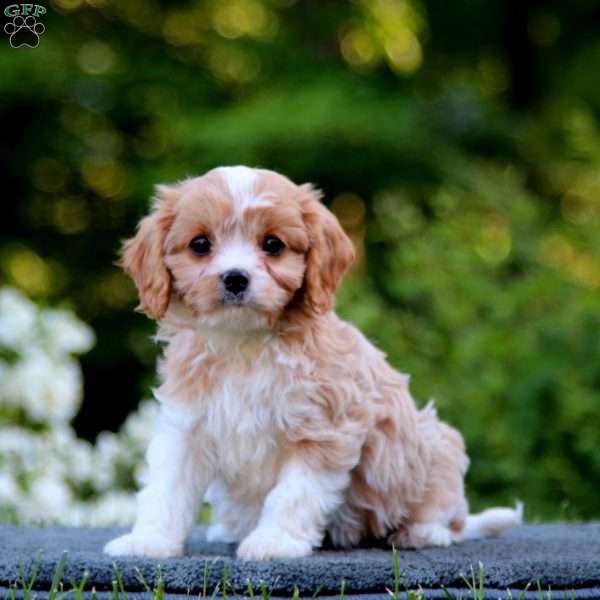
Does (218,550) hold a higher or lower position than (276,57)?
lower

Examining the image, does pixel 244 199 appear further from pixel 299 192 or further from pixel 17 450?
pixel 17 450

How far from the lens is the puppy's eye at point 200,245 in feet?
15.0

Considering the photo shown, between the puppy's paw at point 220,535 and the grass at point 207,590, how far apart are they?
90 cm

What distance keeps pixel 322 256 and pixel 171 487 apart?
3.48 ft

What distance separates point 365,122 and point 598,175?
4.80m

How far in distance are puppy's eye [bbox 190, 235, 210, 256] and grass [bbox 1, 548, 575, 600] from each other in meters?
1.15

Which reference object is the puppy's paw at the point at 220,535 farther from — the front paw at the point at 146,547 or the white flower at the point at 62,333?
the white flower at the point at 62,333

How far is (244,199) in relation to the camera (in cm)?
451

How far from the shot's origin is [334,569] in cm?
420

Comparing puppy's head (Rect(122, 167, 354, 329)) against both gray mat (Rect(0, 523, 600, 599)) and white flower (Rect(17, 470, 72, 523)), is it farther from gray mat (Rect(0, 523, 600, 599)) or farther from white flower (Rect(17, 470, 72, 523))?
white flower (Rect(17, 470, 72, 523))

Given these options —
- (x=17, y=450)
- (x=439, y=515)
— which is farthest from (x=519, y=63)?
(x=439, y=515)

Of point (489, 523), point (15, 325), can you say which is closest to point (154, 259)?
point (489, 523)

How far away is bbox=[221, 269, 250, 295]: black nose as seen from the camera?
4.36 metres

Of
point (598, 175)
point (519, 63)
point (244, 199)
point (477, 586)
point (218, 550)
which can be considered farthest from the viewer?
point (519, 63)
